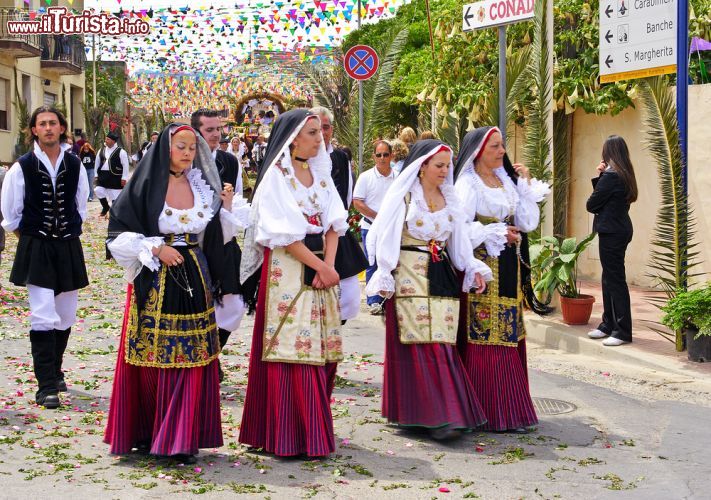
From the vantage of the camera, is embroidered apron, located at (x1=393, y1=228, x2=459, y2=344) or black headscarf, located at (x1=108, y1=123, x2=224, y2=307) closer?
black headscarf, located at (x1=108, y1=123, x2=224, y2=307)

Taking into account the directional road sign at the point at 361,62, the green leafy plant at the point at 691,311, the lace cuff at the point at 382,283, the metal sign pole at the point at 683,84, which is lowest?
the green leafy plant at the point at 691,311

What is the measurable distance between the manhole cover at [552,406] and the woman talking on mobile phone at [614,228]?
2.00 m

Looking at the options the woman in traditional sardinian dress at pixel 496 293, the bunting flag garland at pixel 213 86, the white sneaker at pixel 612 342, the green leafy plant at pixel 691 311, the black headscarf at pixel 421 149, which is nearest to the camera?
the black headscarf at pixel 421 149

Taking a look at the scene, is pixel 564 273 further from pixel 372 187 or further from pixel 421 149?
pixel 421 149

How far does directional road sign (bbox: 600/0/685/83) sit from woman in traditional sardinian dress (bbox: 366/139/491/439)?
3574 mm

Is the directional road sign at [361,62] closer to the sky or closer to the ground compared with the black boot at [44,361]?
closer to the sky

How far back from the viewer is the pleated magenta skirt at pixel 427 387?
6.35m

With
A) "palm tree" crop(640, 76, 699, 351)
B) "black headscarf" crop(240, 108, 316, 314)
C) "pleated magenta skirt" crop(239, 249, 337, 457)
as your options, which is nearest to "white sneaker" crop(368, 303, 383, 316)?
"palm tree" crop(640, 76, 699, 351)

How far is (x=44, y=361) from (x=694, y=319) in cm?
516

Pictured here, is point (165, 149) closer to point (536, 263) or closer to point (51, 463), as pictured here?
point (51, 463)

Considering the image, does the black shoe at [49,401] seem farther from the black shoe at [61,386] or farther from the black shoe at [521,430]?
the black shoe at [521,430]

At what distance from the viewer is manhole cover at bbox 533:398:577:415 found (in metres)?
7.23

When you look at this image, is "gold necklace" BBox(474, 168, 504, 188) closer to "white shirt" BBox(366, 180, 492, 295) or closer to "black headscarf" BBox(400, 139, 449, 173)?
"white shirt" BBox(366, 180, 492, 295)

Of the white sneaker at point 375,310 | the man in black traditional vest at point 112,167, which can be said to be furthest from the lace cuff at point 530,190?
the man in black traditional vest at point 112,167
